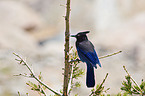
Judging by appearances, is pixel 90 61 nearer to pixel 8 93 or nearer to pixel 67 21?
pixel 67 21

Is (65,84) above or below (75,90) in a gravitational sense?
above

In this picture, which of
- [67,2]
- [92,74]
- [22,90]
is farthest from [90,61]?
[22,90]

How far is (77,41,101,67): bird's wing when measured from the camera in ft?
10.4

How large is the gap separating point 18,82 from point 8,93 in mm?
967

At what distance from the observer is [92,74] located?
310cm

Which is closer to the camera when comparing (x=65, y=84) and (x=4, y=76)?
(x=65, y=84)

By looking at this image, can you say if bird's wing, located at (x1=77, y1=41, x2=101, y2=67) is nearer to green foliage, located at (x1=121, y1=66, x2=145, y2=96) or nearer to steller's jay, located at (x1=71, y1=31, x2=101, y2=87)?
steller's jay, located at (x1=71, y1=31, x2=101, y2=87)

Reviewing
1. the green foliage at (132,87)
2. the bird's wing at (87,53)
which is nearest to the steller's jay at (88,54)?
the bird's wing at (87,53)

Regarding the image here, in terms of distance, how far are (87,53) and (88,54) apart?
26 millimetres

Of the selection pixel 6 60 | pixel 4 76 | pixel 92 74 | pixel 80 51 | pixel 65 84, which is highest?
pixel 80 51

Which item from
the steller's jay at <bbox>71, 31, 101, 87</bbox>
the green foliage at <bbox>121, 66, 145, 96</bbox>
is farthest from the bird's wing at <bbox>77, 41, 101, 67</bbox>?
the green foliage at <bbox>121, 66, 145, 96</bbox>

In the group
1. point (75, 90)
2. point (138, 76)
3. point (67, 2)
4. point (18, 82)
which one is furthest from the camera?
point (138, 76)

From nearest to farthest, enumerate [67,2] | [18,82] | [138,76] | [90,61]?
[67,2] → [90,61] → [18,82] → [138,76]

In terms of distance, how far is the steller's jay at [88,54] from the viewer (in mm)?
3051
